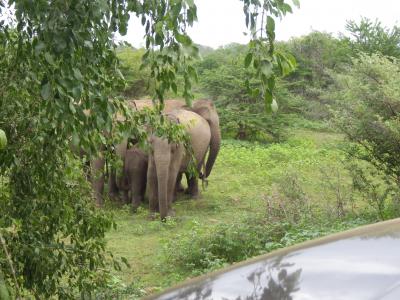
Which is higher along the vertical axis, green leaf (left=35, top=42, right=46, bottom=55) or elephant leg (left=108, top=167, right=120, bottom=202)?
green leaf (left=35, top=42, right=46, bottom=55)

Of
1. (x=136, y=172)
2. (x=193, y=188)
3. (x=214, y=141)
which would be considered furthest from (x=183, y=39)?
(x=214, y=141)

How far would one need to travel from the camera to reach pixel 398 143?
8359mm

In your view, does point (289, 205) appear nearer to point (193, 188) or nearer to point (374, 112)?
point (374, 112)

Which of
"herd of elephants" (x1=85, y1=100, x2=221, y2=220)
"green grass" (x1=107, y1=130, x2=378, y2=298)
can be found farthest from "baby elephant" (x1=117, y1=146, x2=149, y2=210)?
"green grass" (x1=107, y1=130, x2=378, y2=298)

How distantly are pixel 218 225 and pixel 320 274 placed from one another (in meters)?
6.19

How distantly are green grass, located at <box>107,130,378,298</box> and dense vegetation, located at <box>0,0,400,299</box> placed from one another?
23 millimetres

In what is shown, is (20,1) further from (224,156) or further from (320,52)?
(320,52)

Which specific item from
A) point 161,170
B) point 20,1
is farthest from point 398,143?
point 20,1

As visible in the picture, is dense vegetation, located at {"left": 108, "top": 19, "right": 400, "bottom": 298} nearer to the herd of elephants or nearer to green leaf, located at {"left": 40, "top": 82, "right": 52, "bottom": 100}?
the herd of elephants

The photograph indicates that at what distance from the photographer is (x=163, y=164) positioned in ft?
32.3

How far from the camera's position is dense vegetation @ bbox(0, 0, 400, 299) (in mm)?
2391

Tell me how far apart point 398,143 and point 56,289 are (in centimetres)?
568

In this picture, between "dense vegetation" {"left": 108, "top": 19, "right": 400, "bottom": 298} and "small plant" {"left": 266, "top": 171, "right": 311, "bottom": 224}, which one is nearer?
"dense vegetation" {"left": 108, "top": 19, "right": 400, "bottom": 298}

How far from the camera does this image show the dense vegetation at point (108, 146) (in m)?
2.39
